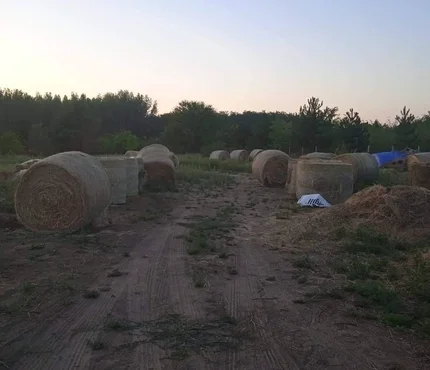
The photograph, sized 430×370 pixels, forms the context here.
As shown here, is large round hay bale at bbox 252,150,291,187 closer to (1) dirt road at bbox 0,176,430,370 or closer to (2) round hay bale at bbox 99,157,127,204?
(2) round hay bale at bbox 99,157,127,204

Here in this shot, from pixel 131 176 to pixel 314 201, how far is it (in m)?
5.82

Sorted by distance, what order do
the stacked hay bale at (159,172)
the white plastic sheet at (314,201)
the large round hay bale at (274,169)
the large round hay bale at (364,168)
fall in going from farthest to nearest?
the large round hay bale at (274,169) → the large round hay bale at (364,168) → the stacked hay bale at (159,172) → the white plastic sheet at (314,201)

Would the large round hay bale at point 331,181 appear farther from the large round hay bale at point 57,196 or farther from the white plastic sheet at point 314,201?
the large round hay bale at point 57,196

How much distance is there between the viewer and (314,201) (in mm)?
15953

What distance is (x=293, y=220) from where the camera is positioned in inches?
514

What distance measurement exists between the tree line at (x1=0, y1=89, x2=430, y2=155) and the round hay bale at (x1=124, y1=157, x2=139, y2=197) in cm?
2303

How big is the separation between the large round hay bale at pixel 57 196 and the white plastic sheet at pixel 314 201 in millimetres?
7314

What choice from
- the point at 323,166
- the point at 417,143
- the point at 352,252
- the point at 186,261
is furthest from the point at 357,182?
the point at 417,143

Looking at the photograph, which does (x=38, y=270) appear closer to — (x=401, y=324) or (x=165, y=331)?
(x=165, y=331)

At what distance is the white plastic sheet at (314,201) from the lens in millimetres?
15852

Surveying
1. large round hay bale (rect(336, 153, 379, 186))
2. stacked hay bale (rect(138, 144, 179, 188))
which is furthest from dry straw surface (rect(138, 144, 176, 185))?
large round hay bale (rect(336, 153, 379, 186))

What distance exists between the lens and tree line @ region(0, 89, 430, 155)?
45375 mm

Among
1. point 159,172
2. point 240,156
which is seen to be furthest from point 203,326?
point 240,156

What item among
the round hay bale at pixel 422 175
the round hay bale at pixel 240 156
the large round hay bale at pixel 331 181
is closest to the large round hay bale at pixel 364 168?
the round hay bale at pixel 422 175
